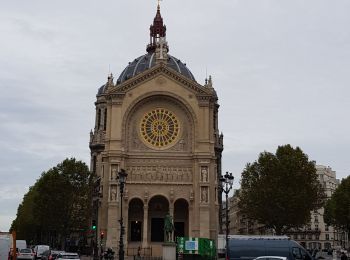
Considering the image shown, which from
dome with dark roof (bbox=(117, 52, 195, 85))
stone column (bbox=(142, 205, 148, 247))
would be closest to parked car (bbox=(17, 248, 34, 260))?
stone column (bbox=(142, 205, 148, 247))

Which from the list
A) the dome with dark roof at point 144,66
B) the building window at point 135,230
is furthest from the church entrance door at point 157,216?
the dome with dark roof at point 144,66

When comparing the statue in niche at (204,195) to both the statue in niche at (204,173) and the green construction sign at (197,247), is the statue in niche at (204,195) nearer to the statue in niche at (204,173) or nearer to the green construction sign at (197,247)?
the statue in niche at (204,173)

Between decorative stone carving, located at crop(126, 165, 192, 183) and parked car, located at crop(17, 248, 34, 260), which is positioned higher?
decorative stone carving, located at crop(126, 165, 192, 183)

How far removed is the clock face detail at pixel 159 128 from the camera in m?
76.2

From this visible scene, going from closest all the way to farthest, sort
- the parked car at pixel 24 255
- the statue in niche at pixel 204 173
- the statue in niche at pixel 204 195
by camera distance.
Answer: the parked car at pixel 24 255 → the statue in niche at pixel 204 195 → the statue in niche at pixel 204 173

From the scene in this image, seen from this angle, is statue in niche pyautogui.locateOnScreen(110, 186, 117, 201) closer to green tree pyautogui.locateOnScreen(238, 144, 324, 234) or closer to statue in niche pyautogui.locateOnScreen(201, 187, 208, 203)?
statue in niche pyautogui.locateOnScreen(201, 187, 208, 203)

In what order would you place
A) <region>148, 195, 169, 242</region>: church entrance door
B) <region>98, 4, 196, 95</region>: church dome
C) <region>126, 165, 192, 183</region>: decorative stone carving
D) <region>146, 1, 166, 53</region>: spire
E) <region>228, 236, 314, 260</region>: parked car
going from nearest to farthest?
<region>228, 236, 314, 260</region>: parked car < <region>126, 165, 192, 183</region>: decorative stone carving < <region>148, 195, 169, 242</region>: church entrance door < <region>98, 4, 196, 95</region>: church dome < <region>146, 1, 166, 53</region>: spire

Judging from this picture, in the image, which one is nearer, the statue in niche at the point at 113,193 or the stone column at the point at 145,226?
the statue in niche at the point at 113,193

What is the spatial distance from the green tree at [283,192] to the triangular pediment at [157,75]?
42.6 ft

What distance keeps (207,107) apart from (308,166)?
51.1ft

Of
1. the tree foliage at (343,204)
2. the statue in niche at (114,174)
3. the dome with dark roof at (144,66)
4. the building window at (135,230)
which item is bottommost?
the building window at (135,230)

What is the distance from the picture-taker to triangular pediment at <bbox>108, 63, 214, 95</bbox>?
76.1 m

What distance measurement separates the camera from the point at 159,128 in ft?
251

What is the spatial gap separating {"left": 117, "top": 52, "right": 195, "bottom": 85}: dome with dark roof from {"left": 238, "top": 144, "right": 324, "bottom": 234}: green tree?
3294cm
